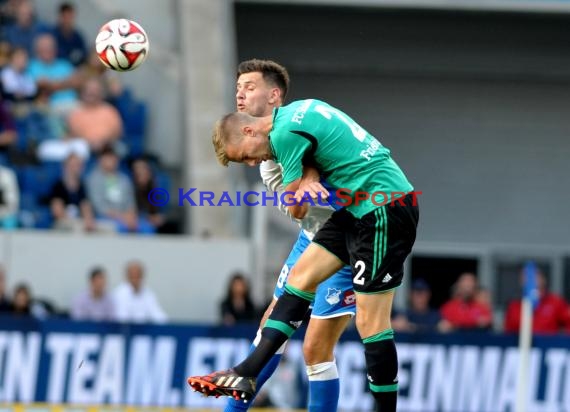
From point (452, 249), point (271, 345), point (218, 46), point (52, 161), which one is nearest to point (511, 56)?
point (452, 249)

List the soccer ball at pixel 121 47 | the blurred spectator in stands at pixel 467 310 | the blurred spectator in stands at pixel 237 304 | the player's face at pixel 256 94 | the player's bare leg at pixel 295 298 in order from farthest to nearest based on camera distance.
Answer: the blurred spectator in stands at pixel 467 310
the blurred spectator in stands at pixel 237 304
the soccer ball at pixel 121 47
the player's face at pixel 256 94
the player's bare leg at pixel 295 298

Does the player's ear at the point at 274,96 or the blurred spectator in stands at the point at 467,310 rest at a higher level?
the player's ear at the point at 274,96

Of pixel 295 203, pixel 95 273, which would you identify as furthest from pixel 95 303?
pixel 295 203

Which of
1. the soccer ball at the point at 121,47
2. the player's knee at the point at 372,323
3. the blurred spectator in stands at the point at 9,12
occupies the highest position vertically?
the blurred spectator in stands at the point at 9,12

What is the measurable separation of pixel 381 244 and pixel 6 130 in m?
9.50

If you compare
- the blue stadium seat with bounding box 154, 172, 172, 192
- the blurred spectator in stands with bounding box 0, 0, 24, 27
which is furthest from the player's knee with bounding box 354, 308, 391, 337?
the blurred spectator in stands with bounding box 0, 0, 24, 27

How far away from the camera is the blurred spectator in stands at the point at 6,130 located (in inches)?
648

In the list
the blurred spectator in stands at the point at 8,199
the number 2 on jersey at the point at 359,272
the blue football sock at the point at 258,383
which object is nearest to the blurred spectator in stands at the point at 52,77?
the blurred spectator in stands at the point at 8,199

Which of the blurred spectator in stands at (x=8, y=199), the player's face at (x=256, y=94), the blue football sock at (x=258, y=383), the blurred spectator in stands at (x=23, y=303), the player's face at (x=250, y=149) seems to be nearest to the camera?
the player's face at (x=250, y=149)

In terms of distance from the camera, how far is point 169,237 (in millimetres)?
15938

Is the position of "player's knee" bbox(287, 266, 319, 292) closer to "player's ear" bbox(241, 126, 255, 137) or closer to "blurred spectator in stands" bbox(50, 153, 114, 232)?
"player's ear" bbox(241, 126, 255, 137)

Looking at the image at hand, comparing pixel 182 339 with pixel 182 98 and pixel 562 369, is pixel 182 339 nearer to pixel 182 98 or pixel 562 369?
pixel 562 369

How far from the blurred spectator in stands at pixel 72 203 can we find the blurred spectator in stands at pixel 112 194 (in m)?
0.13

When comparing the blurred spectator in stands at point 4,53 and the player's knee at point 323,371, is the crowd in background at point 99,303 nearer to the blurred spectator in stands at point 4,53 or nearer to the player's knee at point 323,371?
the blurred spectator in stands at point 4,53
